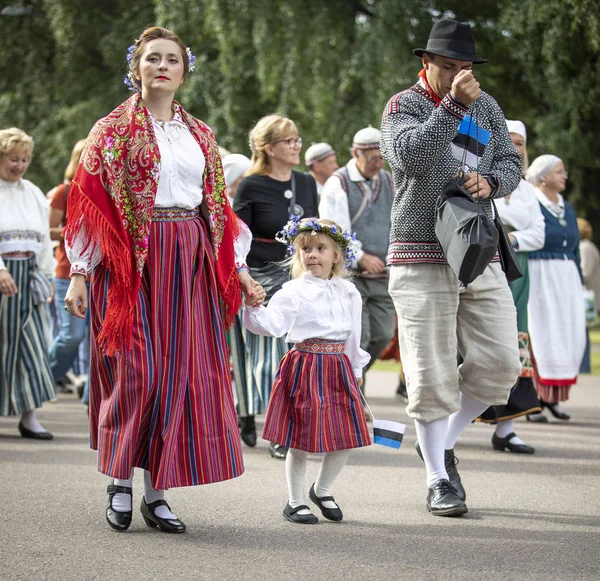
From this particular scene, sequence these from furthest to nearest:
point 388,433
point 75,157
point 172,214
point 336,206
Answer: point 75,157 → point 336,206 → point 388,433 → point 172,214

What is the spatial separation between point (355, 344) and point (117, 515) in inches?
54.3

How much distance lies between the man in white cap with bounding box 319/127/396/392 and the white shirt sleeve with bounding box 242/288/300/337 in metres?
2.89

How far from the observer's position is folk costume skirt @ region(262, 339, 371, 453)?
17.2 ft

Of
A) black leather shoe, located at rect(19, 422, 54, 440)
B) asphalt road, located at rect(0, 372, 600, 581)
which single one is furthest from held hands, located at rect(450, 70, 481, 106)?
black leather shoe, located at rect(19, 422, 54, 440)

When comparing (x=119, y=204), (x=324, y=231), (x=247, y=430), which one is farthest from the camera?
(x=247, y=430)

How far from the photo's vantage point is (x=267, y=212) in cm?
730

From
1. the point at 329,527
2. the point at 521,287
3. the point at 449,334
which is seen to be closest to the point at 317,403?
the point at 329,527

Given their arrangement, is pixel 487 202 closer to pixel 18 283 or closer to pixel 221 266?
pixel 221 266

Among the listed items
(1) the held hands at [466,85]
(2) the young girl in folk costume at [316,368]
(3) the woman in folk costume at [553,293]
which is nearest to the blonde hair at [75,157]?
(2) the young girl in folk costume at [316,368]

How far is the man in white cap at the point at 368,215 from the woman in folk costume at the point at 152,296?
3.34 m

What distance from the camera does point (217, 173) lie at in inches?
202

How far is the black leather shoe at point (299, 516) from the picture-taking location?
5133 millimetres

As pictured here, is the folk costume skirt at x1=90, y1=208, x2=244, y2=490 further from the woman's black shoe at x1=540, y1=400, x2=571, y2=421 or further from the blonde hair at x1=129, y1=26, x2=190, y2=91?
the woman's black shoe at x1=540, y1=400, x2=571, y2=421

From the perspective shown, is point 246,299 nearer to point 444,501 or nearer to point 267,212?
point 444,501
